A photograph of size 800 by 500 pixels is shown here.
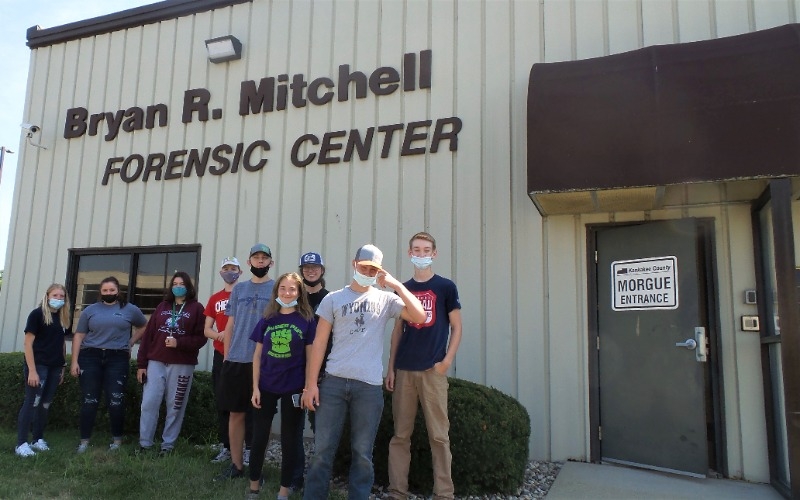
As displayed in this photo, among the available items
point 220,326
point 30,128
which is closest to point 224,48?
point 30,128

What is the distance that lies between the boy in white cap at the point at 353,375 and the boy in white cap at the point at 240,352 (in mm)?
890

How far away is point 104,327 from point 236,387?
1.88m

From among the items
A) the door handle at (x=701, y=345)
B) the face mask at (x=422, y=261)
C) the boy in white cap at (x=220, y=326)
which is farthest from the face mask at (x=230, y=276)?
the door handle at (x=701, y=345)

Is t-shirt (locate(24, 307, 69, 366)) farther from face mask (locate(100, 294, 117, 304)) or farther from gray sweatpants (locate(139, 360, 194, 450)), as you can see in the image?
gray sweatpants (locate(139, 360, 194, 450))

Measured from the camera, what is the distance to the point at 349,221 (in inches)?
275

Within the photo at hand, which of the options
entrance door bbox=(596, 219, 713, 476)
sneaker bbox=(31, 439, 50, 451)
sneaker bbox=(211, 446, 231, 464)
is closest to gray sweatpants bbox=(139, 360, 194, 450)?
sneaker bbox=(211, 446, 231, 464)

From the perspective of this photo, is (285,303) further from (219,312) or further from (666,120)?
(666,120)

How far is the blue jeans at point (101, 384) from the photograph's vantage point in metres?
5.59

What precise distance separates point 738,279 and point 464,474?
3.03 metres

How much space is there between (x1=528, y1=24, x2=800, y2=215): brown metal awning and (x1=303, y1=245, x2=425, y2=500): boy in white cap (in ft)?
6.42

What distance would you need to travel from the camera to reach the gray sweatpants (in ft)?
18.1

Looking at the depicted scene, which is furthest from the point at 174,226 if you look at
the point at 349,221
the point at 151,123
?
the point at 349,221

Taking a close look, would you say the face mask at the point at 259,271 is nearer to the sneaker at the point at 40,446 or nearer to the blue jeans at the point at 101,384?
the blue jeans at the point at 101,384

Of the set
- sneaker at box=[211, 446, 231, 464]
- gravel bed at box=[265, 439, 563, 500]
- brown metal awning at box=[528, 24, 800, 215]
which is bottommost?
gravel bed at box=[265, 439, 563, 500]
